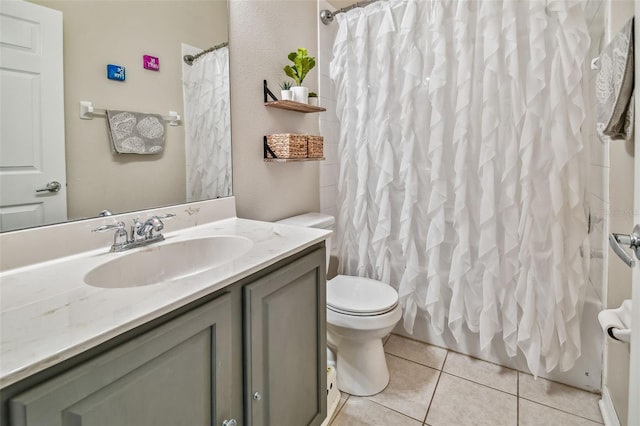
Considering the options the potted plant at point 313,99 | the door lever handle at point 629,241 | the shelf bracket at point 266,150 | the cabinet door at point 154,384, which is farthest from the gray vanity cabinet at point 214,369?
the potted plant at point 313,99

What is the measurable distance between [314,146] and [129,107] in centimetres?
96

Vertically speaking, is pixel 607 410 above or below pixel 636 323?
below

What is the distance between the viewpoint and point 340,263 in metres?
2.23

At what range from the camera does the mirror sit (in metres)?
0.98

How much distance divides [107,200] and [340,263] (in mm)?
1456

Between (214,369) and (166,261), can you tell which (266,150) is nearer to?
(166,261)

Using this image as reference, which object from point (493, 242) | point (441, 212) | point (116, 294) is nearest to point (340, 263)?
point (441, 212)

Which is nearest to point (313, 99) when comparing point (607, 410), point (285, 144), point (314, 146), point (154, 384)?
point (314, 146)

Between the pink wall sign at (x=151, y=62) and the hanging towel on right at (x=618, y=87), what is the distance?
1536mm

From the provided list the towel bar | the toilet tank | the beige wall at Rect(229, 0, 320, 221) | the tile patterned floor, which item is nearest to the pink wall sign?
the towel bar

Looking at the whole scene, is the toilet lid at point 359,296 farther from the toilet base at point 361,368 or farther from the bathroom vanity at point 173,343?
the bathroom vanity at point 173,343

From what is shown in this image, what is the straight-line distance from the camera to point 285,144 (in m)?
1.68

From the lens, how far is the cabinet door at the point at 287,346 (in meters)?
0.91

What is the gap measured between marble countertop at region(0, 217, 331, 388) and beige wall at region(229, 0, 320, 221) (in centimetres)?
68
